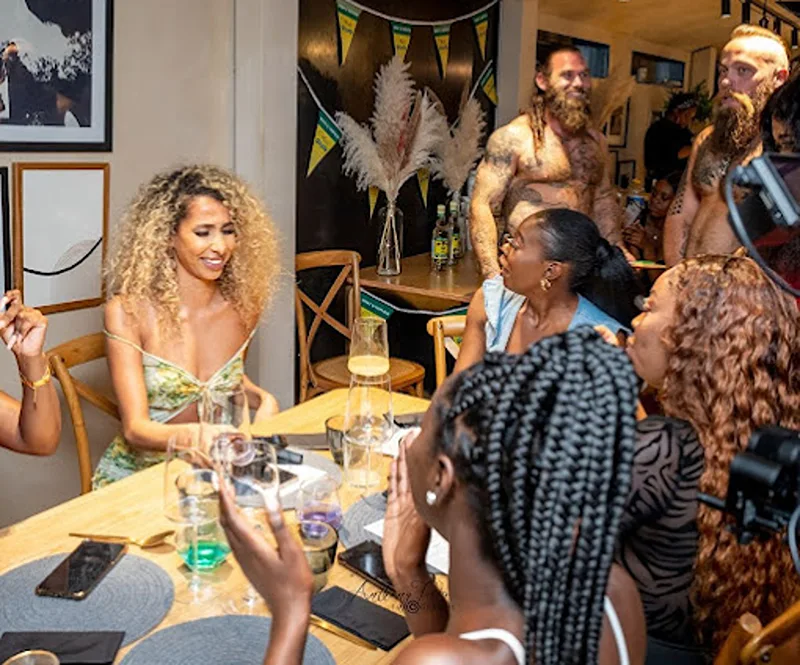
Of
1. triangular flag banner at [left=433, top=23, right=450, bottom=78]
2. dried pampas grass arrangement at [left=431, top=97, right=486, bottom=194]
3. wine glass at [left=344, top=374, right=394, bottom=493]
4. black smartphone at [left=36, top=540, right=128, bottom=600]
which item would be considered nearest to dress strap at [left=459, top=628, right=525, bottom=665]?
black smartphone at [left=36, top=540, right=128, bottom=600]

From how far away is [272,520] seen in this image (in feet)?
3.12

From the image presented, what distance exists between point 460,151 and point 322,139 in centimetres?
103

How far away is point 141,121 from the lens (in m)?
3.01

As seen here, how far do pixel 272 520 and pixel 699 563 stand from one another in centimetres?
82

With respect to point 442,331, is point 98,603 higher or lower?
lower

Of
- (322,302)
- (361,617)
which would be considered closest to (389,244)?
(322,302)

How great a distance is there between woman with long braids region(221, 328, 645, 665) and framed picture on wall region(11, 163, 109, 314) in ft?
6.68

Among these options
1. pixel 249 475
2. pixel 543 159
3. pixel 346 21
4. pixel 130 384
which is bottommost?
pixel 130 384

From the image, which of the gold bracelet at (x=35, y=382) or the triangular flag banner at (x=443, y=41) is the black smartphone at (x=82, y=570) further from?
the triangular flag banner at (x=443, y=41)

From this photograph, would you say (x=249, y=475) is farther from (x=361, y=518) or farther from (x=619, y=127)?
(x=619, y=127)

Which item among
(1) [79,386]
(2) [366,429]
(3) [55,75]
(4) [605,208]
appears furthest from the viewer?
(4) [605,208]

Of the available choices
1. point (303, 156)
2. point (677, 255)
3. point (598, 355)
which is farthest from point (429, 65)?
point (598, 355)

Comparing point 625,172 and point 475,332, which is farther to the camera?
point 625,172

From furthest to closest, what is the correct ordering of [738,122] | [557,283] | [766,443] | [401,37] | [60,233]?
[401,37] < [738,122] < [60,233] < [557,283] < [766,443]
